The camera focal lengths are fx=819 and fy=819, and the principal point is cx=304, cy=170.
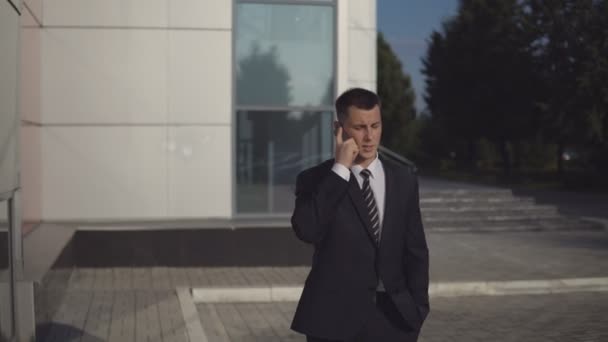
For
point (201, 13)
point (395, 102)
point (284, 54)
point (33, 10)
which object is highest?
point (395, 102)

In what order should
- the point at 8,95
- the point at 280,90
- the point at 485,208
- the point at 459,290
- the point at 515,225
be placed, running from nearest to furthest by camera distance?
the point at 8,95, the point at 459,290, the point at 280,90, the point at 515,225, the point at 485,208

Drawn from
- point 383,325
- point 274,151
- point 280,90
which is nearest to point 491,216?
point 274,151

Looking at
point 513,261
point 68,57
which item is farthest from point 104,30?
point 513,261

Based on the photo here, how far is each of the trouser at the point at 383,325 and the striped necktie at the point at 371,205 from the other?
10.2 inches

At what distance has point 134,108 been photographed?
481 inches

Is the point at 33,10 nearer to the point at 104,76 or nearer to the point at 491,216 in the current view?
the point at 104,76

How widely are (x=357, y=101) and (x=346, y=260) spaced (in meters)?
0.63

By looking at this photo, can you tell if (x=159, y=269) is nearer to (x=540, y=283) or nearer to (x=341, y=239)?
(x=540, y=283)

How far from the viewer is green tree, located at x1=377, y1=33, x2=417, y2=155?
5928cm

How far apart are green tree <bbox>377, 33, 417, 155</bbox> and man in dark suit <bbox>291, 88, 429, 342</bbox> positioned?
54.9 m

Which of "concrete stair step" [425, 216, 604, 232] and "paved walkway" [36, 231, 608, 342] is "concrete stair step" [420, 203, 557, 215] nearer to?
"concrete stair step" [425, 216, 604, 232]

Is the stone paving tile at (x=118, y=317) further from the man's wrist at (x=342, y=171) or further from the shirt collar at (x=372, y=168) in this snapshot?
the man's wrist at (x=342, y=171)

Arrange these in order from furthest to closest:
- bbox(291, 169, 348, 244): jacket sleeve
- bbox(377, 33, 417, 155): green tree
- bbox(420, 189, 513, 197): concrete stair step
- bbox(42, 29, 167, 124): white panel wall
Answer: bbox(377, 33, 417, 155): green tree, bbox(420, 189, 513, 197): concrete stair step, bbox(42, 29, 167, 124): white panel wall, bbox(291, 169, 348, 244): jacket sleeve

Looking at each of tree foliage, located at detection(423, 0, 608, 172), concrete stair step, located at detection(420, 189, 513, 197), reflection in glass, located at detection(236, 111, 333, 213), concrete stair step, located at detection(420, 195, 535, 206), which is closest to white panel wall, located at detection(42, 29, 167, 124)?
reflection in glass, located at detection(236, 111, 333, 213)
